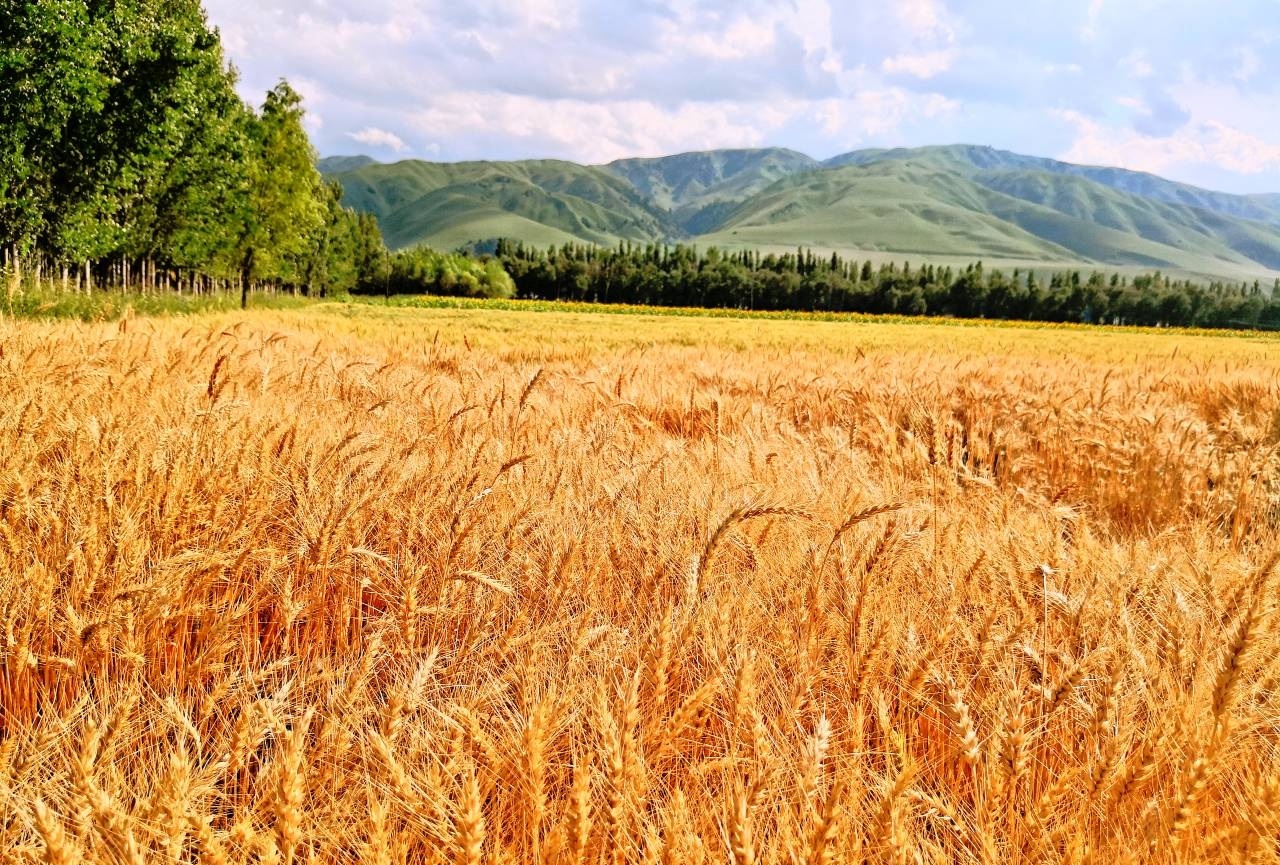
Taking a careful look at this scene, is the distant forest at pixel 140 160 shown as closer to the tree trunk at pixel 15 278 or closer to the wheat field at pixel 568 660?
the tree trunk at pixel 15 278

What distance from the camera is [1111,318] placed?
106375 millimetres

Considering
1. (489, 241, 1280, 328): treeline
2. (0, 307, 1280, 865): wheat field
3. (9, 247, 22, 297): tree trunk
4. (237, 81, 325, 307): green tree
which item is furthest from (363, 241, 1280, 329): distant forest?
(0, 307, 1280, 865): wheat field

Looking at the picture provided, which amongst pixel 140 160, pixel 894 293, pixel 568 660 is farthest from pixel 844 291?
pixel 568 660

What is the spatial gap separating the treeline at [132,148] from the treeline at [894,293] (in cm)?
8046

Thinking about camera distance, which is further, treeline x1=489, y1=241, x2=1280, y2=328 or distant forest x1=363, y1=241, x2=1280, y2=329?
treeline x1=489, y1=241, x2=1280, y2=328

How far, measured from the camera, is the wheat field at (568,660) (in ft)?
3.14

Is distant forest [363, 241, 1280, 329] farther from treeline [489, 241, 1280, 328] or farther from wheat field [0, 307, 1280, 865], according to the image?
wheat field [0, 307, 1280, 865]

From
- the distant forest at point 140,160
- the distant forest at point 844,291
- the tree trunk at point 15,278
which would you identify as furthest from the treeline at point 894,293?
the tree trunk at point 15,278

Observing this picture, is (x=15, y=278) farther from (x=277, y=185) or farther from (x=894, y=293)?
(x=894, y=293)

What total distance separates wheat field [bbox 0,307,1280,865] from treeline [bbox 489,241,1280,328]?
108m

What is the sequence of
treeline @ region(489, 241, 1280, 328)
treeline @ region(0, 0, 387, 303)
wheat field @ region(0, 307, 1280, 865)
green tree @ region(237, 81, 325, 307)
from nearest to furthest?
wheat field @ region(0, 307, 1280, 865), treeline @ region(0, 0, 387, 303), green tree @ region(237, 81, 325, 307), treeline @ region(489, 241, 1280, 328)

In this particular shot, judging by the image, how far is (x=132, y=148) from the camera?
19.8 metres

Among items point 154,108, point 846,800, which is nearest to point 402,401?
point 846,800

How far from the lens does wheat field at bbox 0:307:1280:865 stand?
957mm
